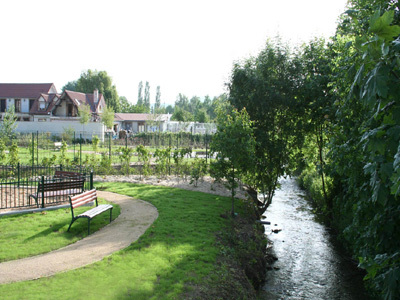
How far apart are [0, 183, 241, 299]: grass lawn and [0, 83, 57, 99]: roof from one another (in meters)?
52.6

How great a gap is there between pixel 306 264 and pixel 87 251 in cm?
641

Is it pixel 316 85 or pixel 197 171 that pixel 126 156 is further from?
pixel 316 85

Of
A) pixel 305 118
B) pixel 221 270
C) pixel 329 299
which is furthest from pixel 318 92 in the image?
pixel 221 270

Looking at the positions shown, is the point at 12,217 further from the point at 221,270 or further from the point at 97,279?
the point at 221,270

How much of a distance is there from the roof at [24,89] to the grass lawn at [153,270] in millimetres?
52570

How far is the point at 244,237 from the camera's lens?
31.6 ft

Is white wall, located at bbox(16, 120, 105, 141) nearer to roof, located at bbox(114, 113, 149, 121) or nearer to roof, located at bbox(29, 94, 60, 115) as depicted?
roof, located at bbox(29, 94, 60, 115)

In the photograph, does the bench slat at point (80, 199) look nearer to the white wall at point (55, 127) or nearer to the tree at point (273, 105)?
the tree at point (273, 105)

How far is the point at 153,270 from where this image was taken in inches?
258

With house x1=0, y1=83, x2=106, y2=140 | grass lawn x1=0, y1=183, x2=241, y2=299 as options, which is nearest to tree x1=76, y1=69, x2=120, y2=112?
house x1=0, y1=83, x2=106, y2=140

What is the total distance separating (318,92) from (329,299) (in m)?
7.21

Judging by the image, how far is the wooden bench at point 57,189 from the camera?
10.2 meters

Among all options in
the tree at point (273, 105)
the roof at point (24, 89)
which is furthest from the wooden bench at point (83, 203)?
Answer: the roof at point (24, 89)

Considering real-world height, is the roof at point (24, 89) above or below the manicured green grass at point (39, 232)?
above
